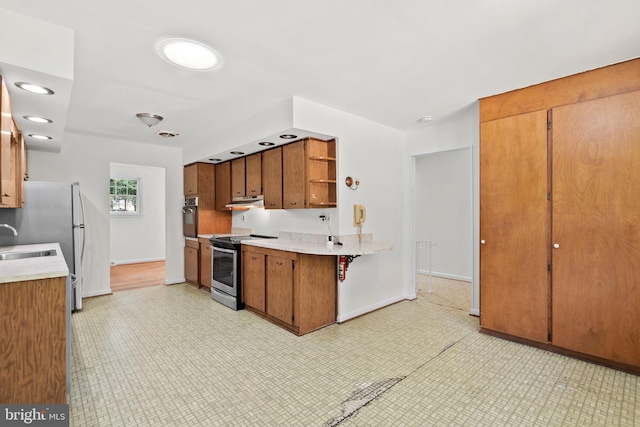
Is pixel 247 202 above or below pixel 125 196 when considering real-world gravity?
below

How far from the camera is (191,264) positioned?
18.0ft

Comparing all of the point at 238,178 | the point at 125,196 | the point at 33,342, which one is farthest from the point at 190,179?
the point at 33,342

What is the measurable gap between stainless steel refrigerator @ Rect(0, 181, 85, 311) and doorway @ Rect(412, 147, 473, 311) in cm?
497

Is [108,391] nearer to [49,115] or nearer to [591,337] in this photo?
[49,115]

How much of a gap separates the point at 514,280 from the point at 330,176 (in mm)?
2269

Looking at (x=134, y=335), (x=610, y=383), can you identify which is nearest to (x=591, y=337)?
(x=610, y=383)

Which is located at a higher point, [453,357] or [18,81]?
[18,81]

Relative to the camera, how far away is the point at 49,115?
9.16ft

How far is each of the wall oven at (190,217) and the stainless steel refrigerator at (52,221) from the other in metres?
1.61

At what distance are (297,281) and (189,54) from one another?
2282 mm

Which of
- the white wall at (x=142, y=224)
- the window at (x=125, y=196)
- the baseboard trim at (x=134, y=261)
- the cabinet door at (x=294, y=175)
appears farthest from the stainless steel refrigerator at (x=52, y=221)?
the window at (x=125, y=196)

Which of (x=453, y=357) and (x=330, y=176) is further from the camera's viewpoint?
(x=330, y=176)

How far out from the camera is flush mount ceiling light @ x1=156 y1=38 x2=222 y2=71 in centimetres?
221

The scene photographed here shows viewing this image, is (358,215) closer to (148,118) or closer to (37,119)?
(148,118)
